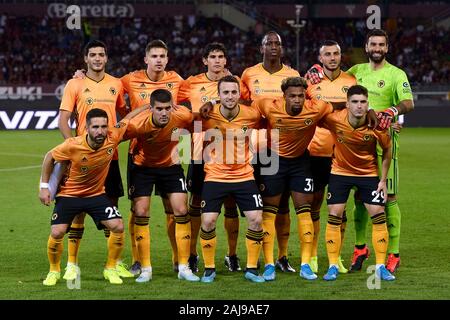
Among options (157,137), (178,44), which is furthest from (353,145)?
(178,44)

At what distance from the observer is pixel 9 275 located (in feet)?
27.7

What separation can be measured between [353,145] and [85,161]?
7.91ft

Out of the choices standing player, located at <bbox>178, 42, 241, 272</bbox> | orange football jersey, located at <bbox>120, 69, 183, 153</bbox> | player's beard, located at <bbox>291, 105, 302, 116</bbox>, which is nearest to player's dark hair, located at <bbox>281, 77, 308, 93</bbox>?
player's beard, located at <bbox>291, 105, 302, 116</bbox>

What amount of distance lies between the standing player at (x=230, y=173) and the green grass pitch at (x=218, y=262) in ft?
1.08

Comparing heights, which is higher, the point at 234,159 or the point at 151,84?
the point at 151,84

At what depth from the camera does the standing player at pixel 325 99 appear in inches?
346

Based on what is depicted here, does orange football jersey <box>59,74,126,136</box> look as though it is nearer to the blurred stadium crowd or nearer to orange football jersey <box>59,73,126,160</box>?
orange football jersey <box>59,73,126,160</box>

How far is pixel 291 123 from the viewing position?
835cm

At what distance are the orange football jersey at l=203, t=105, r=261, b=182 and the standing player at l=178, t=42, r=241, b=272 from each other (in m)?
0.42

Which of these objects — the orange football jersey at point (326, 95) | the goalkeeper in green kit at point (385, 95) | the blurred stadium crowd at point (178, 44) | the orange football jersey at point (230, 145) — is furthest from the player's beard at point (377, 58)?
the blurred stadium crowd at point (178, 44)

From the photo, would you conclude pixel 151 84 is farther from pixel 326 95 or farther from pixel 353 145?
pixel 353 145

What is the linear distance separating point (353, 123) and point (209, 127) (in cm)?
131

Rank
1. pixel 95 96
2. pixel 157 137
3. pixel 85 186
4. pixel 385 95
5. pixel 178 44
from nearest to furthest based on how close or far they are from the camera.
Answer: pixel 85 186, pixel 157 137, pixel 95 96, pixel 385 95, pixel 178 44
